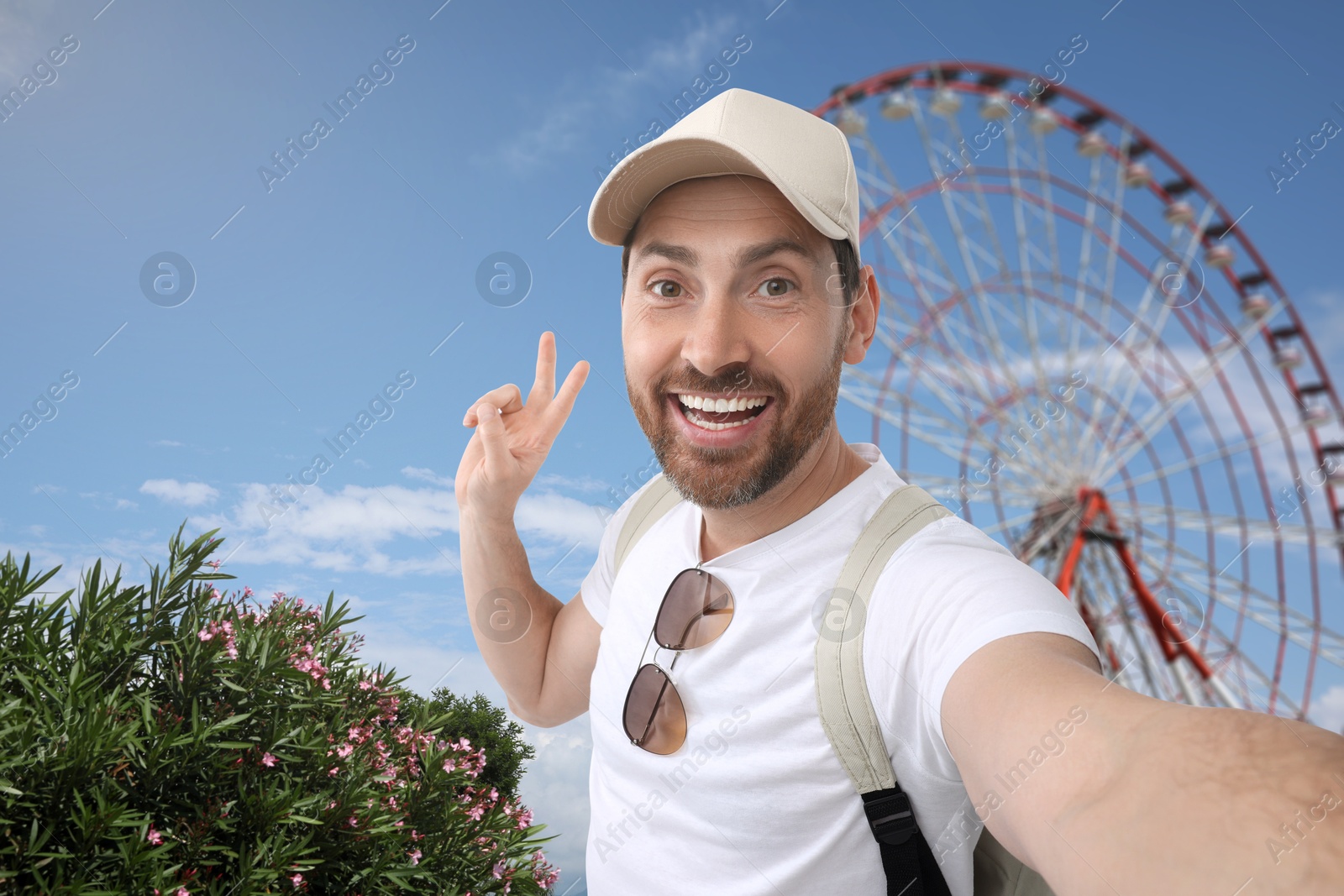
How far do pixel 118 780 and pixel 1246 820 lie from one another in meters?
2.27

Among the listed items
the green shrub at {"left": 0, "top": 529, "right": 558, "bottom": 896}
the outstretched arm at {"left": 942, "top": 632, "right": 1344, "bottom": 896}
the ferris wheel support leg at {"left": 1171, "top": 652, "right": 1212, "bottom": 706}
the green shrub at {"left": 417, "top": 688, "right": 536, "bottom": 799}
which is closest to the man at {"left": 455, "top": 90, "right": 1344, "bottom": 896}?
the outstretched arm at {"left": 942, "top": 632, "right": 1344, "bottom": 896}

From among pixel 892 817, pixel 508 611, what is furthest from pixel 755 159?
pixel 508 611

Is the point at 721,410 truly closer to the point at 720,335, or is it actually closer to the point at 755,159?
the point at 720,335

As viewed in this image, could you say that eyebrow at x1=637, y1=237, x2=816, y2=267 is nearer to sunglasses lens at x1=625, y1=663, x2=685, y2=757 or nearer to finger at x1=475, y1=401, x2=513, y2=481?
finger at x1=475, y1=401, x2=513, y2=481

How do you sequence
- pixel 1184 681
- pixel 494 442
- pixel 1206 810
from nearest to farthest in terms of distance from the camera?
1. pixel 1206 810
2. pixel 494 442
3. pixel 1184 681

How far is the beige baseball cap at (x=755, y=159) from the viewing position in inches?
59.4

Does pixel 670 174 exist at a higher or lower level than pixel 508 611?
higher

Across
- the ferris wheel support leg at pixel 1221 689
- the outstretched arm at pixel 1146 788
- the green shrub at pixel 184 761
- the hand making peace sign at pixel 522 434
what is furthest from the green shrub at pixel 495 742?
the ferris wheel support leg at pixel 1221 689

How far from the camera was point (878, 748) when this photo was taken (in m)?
1.23

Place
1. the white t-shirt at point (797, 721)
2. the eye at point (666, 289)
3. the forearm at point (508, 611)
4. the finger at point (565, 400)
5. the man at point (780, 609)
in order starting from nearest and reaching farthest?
the man at point (780, 609), the white t-shirt at point (797, 721), the eye at point (666, 289), the finger at point (565, 400), the forearm at point (508, 611)

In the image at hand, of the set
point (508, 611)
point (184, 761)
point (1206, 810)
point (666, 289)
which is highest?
point (666, 289)

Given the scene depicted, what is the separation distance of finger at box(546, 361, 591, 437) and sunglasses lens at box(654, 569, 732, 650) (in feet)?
1.89

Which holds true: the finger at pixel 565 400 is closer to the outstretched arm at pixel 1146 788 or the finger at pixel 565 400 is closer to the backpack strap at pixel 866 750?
the backpack strap at pixel 866 750

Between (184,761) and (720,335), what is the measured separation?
5.68 ft
